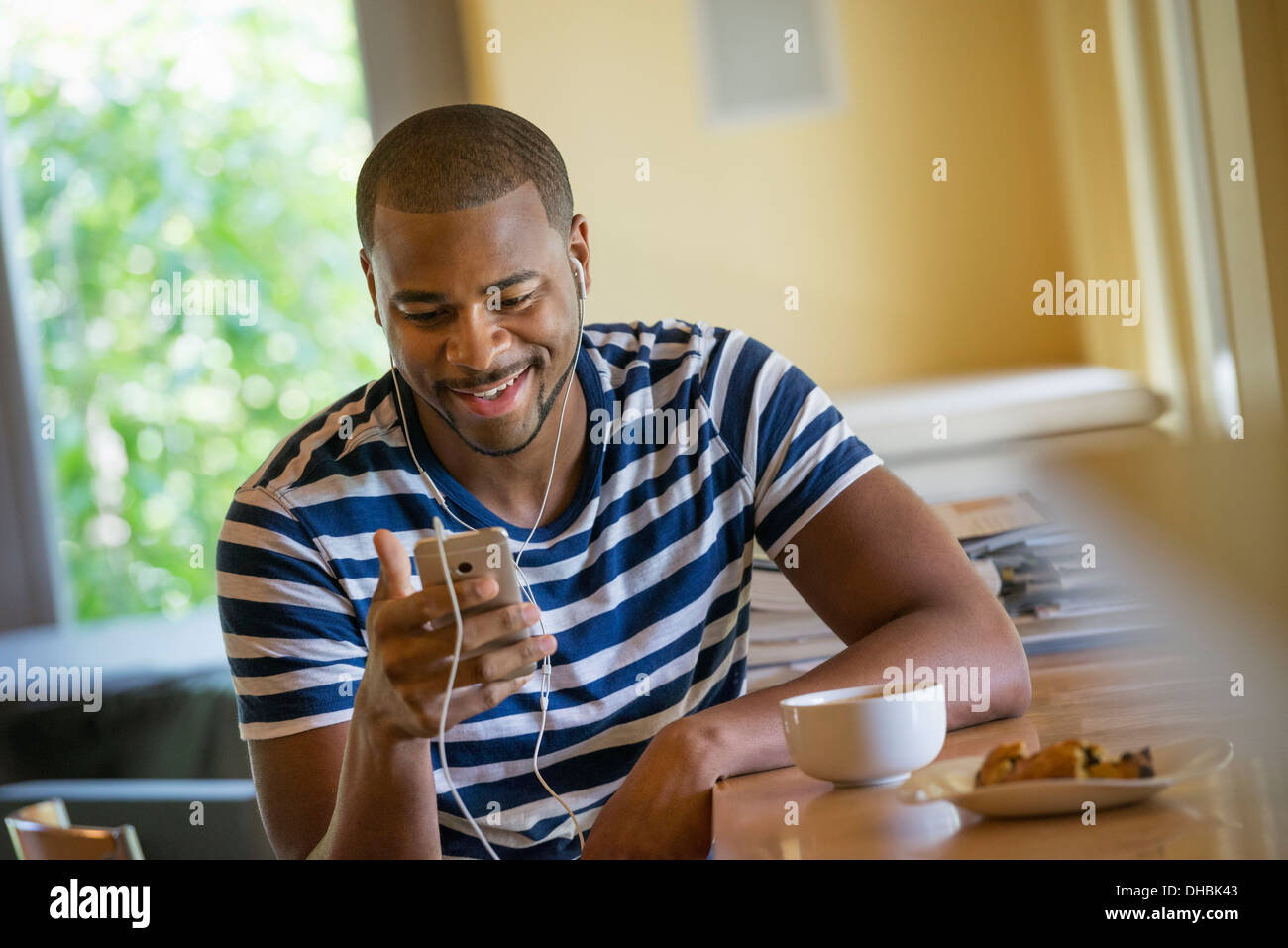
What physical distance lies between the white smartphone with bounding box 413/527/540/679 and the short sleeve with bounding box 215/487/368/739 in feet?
0.88

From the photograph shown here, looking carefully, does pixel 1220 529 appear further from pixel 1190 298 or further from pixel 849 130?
pixel 849 130

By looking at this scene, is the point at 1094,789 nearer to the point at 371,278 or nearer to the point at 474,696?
the point at 474,696

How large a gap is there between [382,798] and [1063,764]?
0.46 metres

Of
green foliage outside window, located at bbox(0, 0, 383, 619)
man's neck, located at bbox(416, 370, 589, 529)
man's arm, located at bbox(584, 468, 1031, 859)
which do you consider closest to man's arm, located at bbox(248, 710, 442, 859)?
man's arm, located at bbox(584, 468, 1031, 859)

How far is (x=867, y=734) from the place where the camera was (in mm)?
714

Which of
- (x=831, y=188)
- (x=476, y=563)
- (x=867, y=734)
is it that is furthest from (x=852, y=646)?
(x=831, y=188)

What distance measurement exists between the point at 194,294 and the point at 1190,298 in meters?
1.85

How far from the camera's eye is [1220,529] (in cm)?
165

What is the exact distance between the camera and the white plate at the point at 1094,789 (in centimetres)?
60

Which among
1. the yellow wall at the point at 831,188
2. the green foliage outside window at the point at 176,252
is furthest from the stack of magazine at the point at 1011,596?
the green foliage outside window at the point at 176,252

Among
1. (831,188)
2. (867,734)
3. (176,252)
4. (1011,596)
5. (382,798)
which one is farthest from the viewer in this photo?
(176,252)

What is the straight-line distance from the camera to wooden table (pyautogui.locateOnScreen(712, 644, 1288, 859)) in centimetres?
58

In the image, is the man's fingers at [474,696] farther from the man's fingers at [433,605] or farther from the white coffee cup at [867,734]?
the white coffee cup at [867,734]
